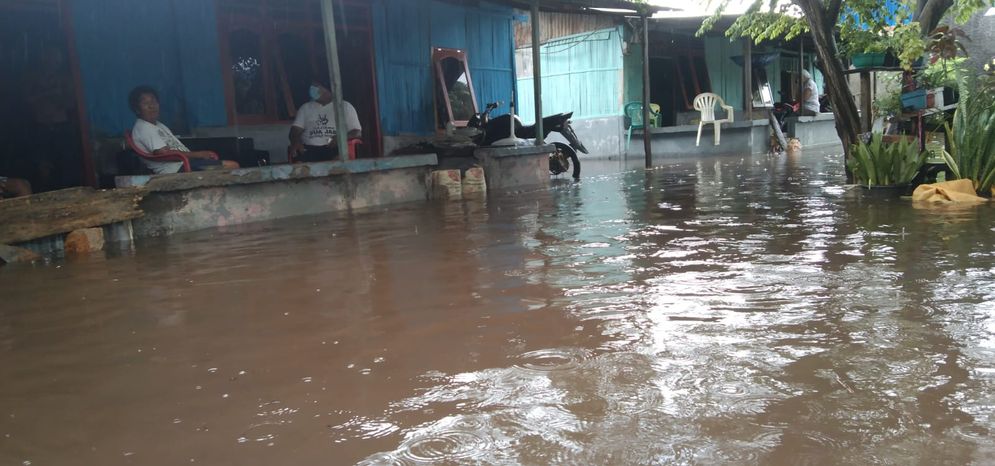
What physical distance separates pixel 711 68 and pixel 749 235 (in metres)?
15.6

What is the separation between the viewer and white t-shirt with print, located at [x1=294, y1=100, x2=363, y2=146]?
30.5 feet

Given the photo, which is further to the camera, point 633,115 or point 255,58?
point 633,115

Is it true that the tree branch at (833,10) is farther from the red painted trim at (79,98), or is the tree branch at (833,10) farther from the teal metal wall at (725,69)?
the teal metal wall at (725,69)

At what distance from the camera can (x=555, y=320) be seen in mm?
3213

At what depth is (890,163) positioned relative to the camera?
727cm

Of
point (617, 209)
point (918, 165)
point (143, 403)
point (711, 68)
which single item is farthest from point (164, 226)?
point (711, 68)

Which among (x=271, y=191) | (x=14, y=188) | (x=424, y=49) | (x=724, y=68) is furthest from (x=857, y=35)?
(x=724, y=68)

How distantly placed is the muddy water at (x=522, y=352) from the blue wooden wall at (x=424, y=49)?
6.24 metres

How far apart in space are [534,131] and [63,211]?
777cm

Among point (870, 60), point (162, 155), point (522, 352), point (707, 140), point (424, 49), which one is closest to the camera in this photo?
point (522, 352)

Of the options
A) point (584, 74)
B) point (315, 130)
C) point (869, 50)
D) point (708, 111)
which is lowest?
point (315, 130)

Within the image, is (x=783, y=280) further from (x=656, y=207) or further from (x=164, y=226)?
(x=164, y=226)

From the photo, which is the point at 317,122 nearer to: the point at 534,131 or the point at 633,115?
the point at 534,131

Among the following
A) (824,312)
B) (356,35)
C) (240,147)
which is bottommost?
(824,312)
